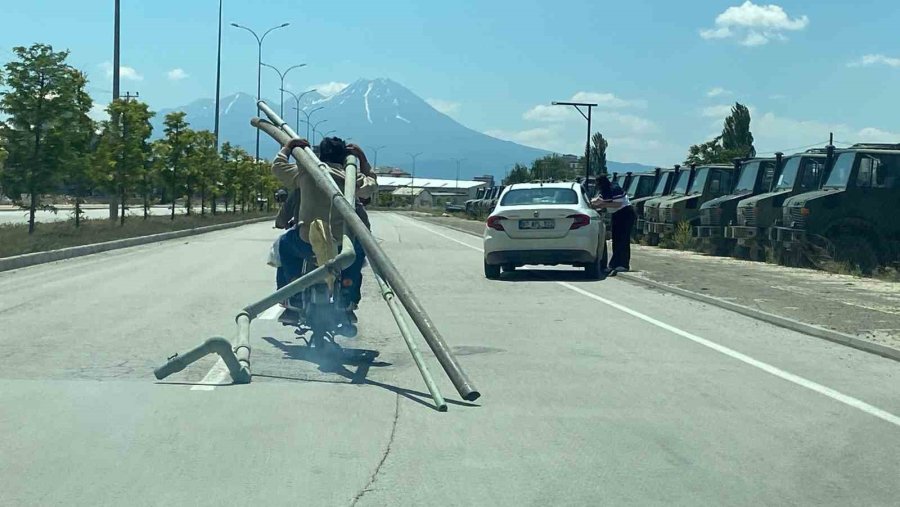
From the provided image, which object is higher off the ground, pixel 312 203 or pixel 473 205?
pixel 312 203

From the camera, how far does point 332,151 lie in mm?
9375

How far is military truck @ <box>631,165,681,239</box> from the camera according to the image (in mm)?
32031

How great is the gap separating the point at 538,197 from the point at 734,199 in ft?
27.4

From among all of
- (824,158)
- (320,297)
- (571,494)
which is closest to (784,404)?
(571,494)

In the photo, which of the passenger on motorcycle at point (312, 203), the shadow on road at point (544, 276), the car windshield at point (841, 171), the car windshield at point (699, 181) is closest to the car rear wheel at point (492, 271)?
the shadow on road at point (544, 276)

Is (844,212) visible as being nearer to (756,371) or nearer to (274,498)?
(756,371)

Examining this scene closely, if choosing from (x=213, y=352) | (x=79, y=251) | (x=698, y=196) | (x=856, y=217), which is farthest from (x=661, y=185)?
(x=213, y=352)

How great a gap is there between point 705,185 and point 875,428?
2266cm

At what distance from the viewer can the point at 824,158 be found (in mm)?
22219

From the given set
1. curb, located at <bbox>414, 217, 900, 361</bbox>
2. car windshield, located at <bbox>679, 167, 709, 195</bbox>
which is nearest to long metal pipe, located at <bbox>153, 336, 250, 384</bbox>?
curb, located at <bbox>414, 217, 900, 361</bbox>

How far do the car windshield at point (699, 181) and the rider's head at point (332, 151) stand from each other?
68.7ft

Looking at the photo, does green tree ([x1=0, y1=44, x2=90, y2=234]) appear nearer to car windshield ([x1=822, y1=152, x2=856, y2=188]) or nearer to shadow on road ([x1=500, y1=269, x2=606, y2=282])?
shadow on road ([x1=500, y1=269, x2=606, y2=282])

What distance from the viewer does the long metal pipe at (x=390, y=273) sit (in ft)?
24.0

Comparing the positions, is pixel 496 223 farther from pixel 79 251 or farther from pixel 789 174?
pixel 79 251
